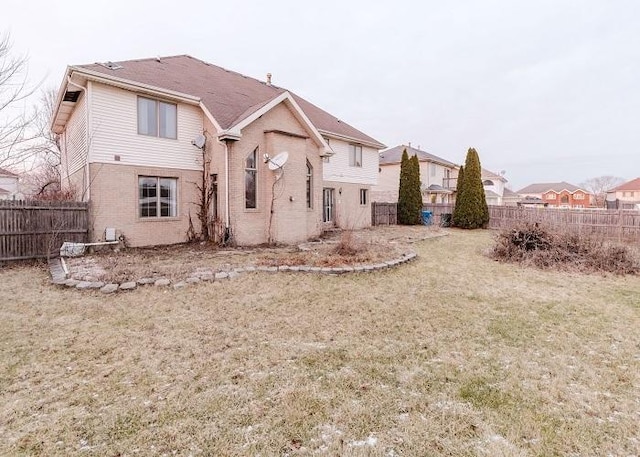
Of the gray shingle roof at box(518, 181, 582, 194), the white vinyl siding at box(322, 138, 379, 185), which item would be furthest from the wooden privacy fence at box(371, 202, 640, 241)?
the gray shingle roof at box(518, 181, 582, 194)

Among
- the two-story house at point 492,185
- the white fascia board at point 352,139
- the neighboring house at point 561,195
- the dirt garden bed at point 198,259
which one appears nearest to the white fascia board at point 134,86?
the dirt garden bed at point 198,259

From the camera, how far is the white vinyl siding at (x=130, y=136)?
400 inches

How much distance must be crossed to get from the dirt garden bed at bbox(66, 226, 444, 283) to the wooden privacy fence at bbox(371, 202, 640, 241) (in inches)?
226

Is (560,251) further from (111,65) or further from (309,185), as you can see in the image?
(111,65)

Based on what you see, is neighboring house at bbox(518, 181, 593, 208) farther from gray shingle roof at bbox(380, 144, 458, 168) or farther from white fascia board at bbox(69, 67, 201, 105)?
white fascia board at bbox(69, 67, 201, 105)

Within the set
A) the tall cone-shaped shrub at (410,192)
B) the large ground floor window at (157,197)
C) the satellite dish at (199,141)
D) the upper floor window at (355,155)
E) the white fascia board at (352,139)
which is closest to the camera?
the large ground floor window at (157,197)

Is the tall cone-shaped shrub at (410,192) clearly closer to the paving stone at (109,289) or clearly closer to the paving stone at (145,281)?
the paving stone at (145,281)

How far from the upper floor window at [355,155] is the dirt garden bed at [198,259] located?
32.8 feet

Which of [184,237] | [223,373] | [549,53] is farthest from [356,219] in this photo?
[223,373]

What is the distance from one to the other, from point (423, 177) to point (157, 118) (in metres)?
27.4

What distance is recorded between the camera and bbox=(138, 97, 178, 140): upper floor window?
1102 cm

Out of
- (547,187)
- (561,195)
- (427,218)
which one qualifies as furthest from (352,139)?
(547,187)

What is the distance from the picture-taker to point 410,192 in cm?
2239

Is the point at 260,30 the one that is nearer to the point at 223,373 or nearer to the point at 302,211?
the point at 302,211
